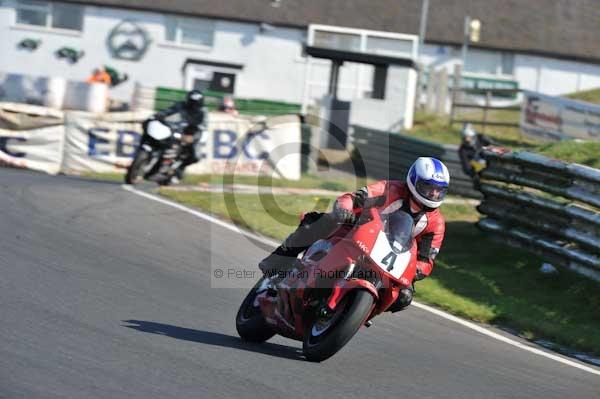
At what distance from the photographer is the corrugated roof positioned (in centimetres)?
4012

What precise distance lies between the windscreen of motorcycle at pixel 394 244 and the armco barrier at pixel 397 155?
12143 mm

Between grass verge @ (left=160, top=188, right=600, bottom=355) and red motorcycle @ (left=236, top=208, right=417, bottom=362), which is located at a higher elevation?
red motorcycle @ (left=236, top=208, right=417, bottom=362)

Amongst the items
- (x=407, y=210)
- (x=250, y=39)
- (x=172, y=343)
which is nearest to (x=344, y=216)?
(x=407, y=210)

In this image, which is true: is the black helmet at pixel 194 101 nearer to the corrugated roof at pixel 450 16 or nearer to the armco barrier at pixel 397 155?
the armco barrier at pixel 397 155

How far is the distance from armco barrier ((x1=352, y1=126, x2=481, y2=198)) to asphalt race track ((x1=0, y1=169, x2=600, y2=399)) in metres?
8.56

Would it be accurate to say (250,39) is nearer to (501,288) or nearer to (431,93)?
(431,93)

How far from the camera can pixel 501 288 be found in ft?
35.3

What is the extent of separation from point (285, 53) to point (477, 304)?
30.3m

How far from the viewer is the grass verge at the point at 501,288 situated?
30.7 feet

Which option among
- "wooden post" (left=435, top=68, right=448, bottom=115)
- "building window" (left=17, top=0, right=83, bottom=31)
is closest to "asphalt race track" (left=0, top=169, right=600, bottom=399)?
"wooden post" (left=435, top=68, right=448, bottom=115)

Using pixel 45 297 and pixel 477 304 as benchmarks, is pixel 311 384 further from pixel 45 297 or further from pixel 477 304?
pixel 477 304

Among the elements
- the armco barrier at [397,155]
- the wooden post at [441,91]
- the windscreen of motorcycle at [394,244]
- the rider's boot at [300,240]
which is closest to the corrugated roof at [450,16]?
the wooden post at [441,91]

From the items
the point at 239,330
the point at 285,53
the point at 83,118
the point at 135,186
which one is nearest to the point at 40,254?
the point at 239,330

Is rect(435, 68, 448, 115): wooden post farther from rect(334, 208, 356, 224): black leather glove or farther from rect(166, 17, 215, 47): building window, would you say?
rect(334, 208, 356, 224): black leather glove
